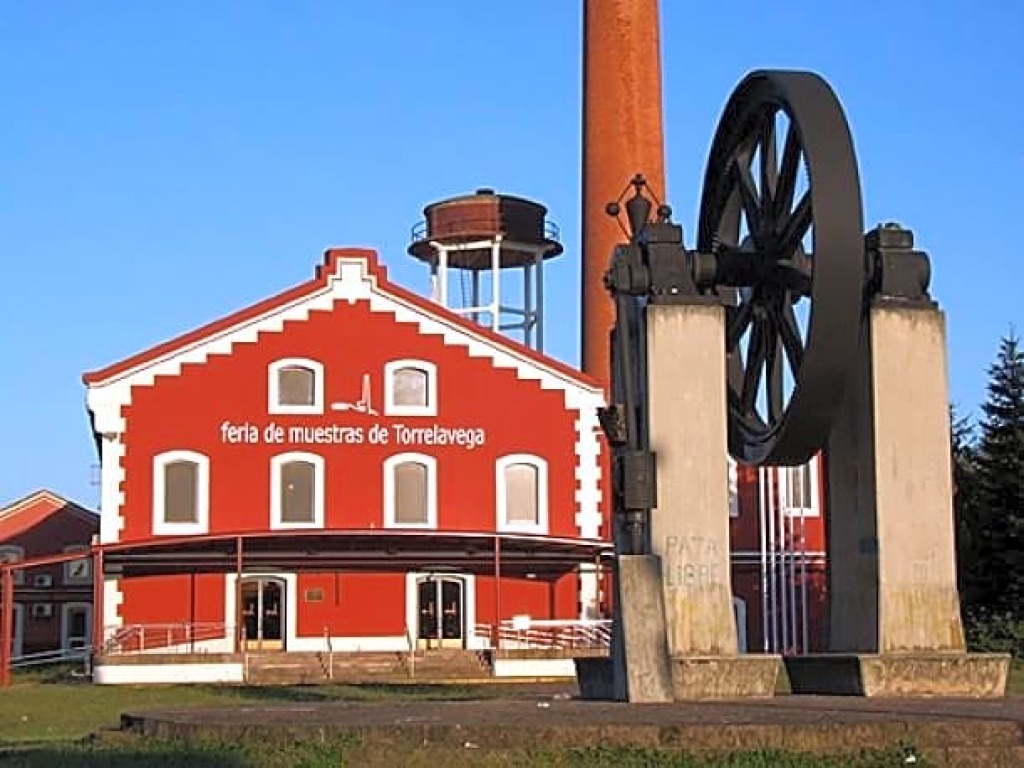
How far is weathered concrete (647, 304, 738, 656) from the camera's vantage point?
1225cm

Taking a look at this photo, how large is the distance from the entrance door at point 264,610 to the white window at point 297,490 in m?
1.31

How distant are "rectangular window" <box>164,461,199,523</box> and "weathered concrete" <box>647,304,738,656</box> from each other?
81.4 ft

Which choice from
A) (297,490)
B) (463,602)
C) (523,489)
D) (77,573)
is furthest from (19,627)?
(523,489)

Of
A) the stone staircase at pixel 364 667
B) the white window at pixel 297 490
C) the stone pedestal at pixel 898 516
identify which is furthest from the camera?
the white window at pixel 297 490

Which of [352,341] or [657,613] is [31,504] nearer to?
[352,341]

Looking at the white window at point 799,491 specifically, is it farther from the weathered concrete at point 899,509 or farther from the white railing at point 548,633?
the weathered concrete at point 899,509

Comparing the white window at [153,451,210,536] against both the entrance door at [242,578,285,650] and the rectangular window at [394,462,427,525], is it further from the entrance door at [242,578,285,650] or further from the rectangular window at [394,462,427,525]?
the rectangular window at [394,462,427,525]

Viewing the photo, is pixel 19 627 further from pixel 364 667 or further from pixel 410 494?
pixel 364 667

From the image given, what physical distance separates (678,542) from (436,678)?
20.7m

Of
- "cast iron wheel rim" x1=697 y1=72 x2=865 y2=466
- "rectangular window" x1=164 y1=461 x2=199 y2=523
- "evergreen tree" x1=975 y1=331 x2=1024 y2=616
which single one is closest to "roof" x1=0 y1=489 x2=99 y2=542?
"rectangular window" x1=164 y1=461 x2=199 y2=523

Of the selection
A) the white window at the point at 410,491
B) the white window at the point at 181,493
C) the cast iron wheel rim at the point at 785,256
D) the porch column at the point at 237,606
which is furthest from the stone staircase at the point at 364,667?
the cast iron wheel rim at the point at 785,256

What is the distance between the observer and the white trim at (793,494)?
3691cm

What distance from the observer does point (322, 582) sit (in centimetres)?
3659

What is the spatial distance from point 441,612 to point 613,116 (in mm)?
12236
